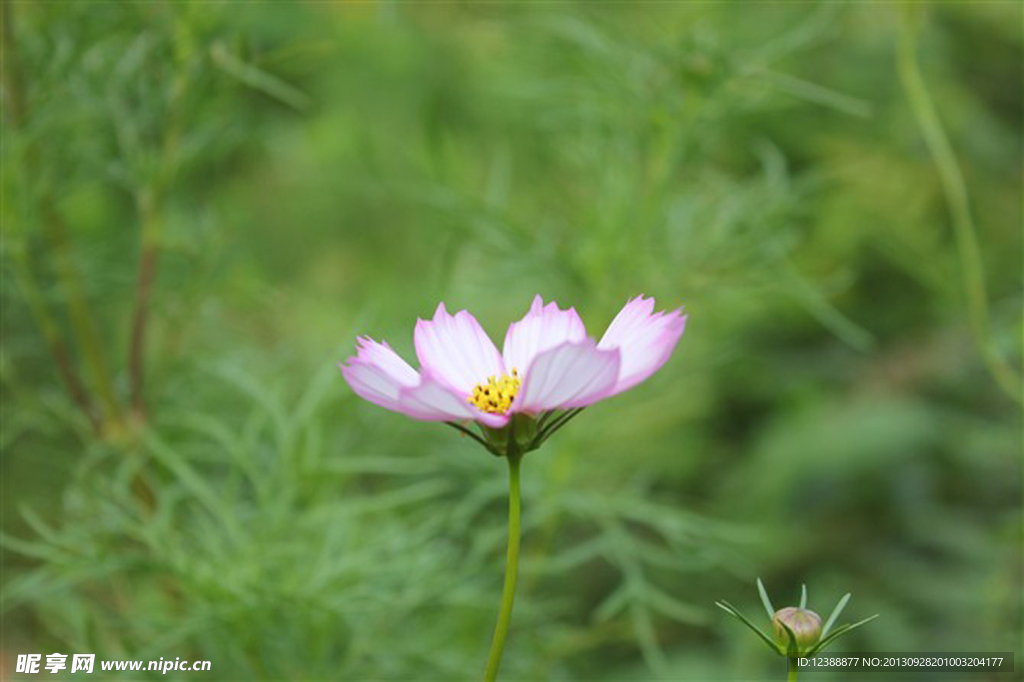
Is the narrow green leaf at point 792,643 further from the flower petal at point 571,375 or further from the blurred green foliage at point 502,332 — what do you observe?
the blurred green foliage at point 502,332

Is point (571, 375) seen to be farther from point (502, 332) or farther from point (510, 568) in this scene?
point (502, 332)

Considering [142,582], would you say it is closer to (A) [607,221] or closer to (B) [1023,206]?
(A) [607,221]

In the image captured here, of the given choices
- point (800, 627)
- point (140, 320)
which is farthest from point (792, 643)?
point (140, 320)

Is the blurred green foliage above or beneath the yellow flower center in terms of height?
above

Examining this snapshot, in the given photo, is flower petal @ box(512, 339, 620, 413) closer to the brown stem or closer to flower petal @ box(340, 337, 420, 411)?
flower petal @ box(340, 337, 420, 411)

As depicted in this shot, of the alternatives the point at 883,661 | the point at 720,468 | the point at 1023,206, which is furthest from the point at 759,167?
the point at 883,661

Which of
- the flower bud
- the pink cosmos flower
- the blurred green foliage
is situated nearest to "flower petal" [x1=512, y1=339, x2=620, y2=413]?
the pink cosmos flower

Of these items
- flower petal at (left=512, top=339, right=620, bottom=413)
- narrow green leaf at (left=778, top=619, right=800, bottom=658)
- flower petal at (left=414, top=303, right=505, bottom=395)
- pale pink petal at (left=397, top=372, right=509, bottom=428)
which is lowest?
narrow green leaf at (left=778, top=619, right=800, bottom=658)
